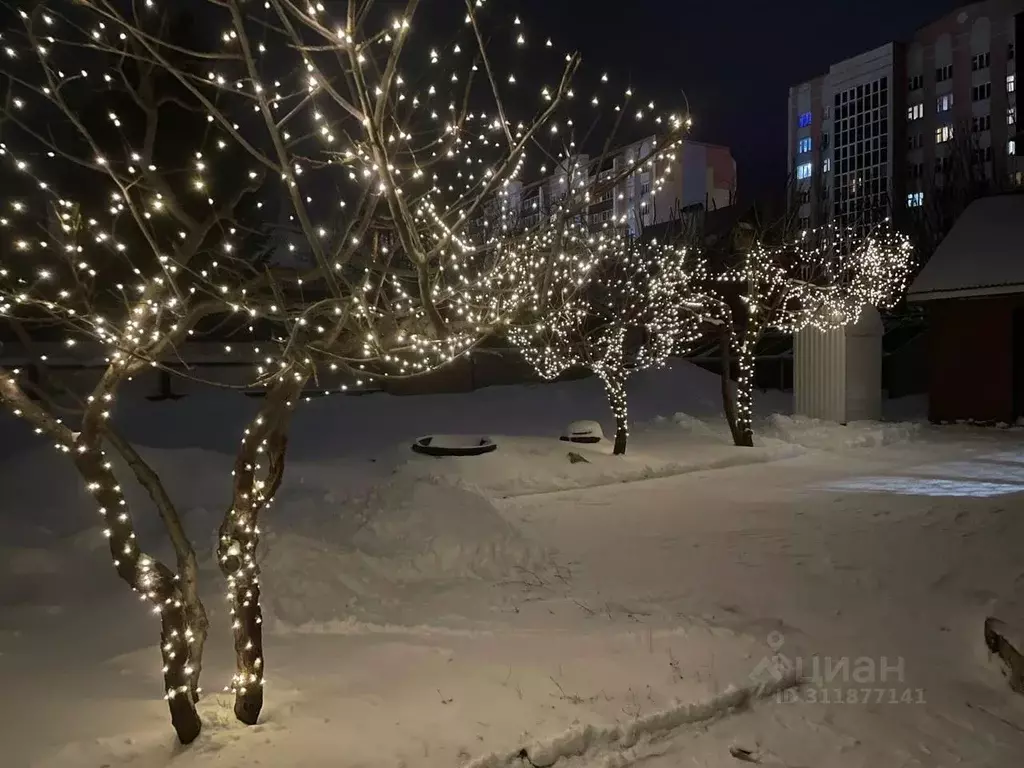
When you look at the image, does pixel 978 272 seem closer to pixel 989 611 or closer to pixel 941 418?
pixel 941 418

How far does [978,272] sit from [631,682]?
15.5 metres

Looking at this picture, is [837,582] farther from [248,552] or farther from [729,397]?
[729,397]

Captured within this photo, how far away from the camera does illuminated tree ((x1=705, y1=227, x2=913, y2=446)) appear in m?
14.4

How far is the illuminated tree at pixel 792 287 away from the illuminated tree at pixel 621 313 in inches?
28.5

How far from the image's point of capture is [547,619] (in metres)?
5.88

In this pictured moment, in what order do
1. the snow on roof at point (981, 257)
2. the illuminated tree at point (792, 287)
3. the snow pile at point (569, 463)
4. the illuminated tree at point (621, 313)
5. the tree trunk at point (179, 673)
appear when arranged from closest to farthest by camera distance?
1. the tree trunk at point (179, 673)
2. the snow pile at point (569, 463)
3. the illuminated tree at point (621, 313)
4. the illuminated tree at point (792, 287)
5. the snow on roof at point (981, 257)

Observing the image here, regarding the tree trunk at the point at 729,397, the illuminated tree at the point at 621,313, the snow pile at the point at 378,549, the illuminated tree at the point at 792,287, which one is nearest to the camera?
the snow pile at the point at 378,549

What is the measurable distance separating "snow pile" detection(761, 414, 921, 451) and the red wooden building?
1.71 m

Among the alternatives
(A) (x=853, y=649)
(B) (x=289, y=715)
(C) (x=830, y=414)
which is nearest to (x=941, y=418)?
(C) (x=830, y=414)

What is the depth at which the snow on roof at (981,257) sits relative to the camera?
16.1m

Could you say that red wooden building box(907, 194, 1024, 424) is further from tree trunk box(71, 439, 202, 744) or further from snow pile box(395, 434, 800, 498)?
tree trunk box(71, 439, 202, 744)

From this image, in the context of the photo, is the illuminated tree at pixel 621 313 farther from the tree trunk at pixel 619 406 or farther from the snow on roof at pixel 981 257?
the snow on roof at pixel 981 257

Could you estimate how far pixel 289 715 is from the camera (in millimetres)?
4234

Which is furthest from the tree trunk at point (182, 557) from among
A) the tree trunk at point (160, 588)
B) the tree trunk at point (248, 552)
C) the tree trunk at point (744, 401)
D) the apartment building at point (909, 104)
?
the apartment building at point (909, 104)
